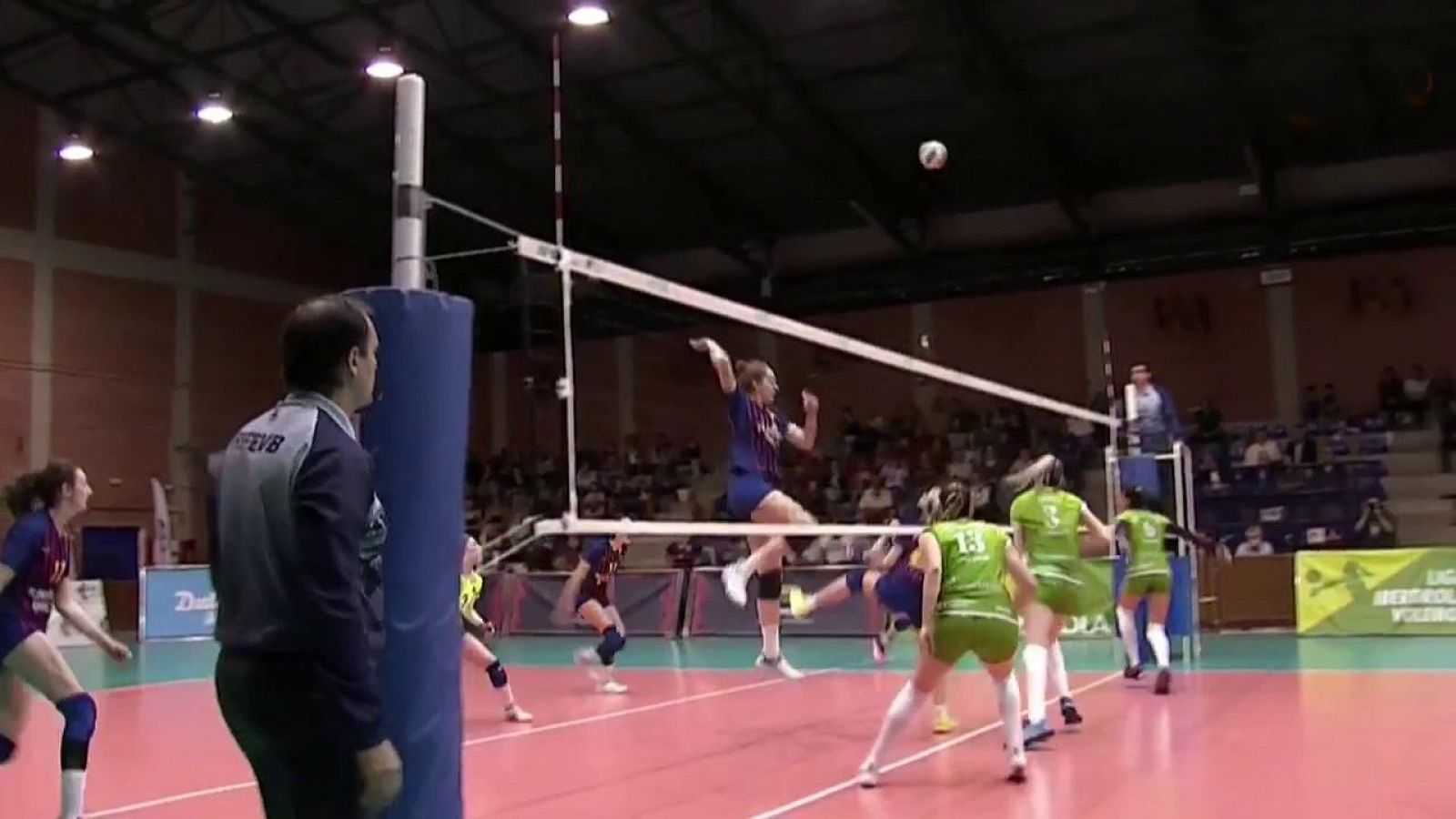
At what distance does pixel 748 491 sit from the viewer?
8445 millimetres

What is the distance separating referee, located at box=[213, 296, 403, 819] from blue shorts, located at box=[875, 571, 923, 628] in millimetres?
7344

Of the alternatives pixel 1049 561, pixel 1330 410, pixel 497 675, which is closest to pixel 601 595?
pixel 497 675

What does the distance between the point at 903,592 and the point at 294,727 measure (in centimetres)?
755

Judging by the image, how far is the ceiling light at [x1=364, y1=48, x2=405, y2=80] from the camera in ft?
63.3

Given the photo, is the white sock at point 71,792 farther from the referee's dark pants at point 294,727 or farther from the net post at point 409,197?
the referee's dark pants at point 294,727

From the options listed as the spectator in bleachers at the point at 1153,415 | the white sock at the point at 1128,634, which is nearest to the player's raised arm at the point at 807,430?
the white sock at the point at 1128,634

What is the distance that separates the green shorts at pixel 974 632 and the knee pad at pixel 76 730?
3.83 metres

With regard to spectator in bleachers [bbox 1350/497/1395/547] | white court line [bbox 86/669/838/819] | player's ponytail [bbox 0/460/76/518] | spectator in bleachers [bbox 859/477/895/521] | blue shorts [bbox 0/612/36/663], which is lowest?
white court line [bbox 86/669/838/819]

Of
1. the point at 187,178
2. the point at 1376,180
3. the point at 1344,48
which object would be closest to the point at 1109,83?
the point at 1344,48

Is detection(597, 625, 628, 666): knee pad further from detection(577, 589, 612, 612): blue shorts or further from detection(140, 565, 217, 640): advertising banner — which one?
detection(140, 565, 217, 640): advertising banner

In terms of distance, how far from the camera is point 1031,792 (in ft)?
20.9

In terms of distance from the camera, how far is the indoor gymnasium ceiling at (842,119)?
18609 millimetres

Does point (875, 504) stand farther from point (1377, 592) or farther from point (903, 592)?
point (903, 592)

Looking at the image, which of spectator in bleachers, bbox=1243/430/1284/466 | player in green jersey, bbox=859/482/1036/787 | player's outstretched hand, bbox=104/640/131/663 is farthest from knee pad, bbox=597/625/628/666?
spectator in bleachers, bbox=1243/430/1284/466
